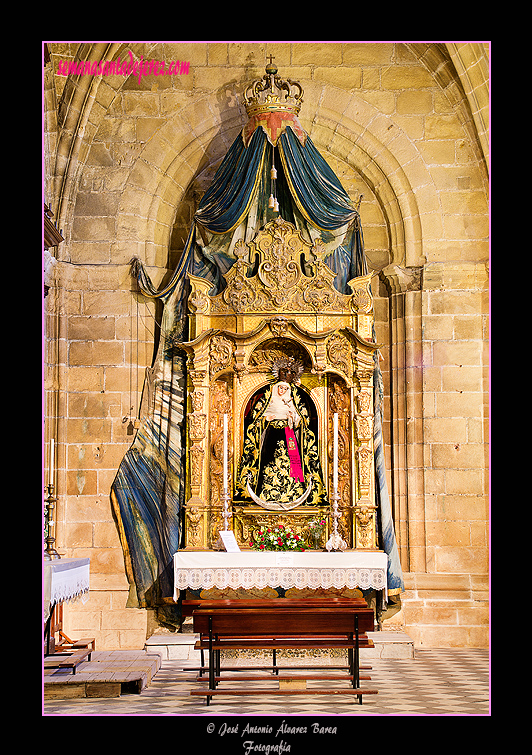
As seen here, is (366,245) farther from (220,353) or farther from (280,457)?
(280,457)

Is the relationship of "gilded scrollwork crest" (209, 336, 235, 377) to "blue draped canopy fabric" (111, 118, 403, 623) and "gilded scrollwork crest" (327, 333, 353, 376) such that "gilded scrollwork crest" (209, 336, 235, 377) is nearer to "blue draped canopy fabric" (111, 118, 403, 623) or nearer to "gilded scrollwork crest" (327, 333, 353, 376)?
"blue draped canopy fabric" (111, 118, 403, 623)

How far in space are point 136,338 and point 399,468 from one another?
3052mm

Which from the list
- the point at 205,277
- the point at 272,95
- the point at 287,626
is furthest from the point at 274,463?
the point at 272,95

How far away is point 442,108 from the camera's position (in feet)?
31.1

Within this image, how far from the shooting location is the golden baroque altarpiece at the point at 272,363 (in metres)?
8.62

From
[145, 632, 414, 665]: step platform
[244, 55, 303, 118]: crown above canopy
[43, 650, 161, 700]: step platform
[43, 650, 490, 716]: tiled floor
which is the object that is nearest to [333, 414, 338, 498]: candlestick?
[145, 632, 414, 665]: step platform

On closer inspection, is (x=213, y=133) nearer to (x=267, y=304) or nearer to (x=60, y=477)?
(x=267, y=304)

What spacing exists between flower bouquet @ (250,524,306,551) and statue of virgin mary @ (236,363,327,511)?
0.70 feet

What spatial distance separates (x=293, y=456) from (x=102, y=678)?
115 inches

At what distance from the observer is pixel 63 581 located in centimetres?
662

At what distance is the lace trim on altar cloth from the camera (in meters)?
7.84

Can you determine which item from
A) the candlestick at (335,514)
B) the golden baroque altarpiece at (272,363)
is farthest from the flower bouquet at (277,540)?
the candlestick at (335,514)

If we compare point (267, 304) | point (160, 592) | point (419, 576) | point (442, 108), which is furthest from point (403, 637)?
point (442, 108)

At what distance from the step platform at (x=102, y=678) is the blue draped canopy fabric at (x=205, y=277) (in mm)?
1168
